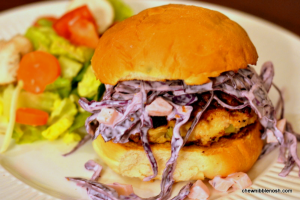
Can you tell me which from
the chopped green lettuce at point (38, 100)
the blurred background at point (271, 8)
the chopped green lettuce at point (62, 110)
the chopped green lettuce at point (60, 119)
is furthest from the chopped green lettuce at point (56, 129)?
the blurred background at point (271, 8)

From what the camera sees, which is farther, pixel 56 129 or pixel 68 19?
pixel 68 19

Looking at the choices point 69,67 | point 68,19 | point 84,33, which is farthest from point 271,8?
point 69,67

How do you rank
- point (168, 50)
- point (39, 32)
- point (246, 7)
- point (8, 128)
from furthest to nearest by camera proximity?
1. point (246, 7)
2. point (39, 32)
3. point (8, 128)
4. point (168, 50)

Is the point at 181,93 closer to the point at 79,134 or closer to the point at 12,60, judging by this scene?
the point at 79,134

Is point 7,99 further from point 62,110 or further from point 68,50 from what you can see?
point 68,50

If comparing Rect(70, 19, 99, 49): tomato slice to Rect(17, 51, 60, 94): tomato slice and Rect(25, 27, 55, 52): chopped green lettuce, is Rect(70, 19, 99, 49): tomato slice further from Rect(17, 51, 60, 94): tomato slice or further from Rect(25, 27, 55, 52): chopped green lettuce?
Rect(17, 51, 60, 94): tomato slice

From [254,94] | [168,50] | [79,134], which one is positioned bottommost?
[79,134]

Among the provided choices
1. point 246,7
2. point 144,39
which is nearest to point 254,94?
point 144,39
